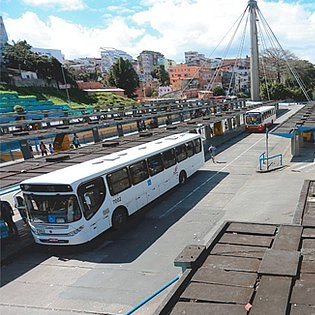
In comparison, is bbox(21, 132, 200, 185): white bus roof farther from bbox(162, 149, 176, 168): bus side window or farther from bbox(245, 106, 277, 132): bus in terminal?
bbox(245, 106, 277, 132): bus in terminal

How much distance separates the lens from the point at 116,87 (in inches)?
3086

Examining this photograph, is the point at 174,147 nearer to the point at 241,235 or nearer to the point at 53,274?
the point at 53,274

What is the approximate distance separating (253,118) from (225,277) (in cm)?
3136

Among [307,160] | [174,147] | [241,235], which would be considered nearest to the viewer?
[241,235]

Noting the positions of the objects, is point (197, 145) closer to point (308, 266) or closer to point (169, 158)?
point (169, 158)

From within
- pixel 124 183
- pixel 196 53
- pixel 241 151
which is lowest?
pixel 241 151

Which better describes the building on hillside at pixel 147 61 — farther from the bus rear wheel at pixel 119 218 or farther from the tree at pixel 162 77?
the bus rear wheel at pixel 119 218

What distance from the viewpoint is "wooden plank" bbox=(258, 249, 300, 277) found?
439cm

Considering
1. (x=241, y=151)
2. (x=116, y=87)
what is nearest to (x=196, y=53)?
(x=116, y=87)

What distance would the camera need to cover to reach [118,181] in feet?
38.1

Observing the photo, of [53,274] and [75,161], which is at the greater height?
[75,161]

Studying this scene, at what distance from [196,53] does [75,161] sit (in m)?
154

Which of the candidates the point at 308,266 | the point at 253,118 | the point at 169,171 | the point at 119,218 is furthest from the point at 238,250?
the point at 253,118

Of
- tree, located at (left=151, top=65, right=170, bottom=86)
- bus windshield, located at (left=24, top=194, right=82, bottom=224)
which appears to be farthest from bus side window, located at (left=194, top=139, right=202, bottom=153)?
tree, located at (left=151, top=65, right=170, bottom=86)
